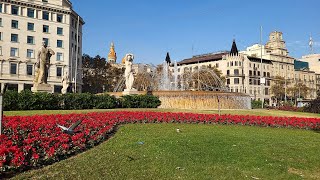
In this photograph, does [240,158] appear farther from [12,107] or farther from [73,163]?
[12,107]

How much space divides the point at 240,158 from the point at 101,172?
12.4 feet

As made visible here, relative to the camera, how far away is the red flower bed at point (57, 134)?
23.3 ft

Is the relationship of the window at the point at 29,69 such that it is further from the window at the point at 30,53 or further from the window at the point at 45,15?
the window at the point at 45,15

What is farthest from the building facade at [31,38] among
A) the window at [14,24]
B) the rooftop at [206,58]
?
the rooftop at [206,58]

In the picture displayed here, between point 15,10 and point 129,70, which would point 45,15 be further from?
point 129,70

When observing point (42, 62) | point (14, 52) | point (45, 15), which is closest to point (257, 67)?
point (45, 15)

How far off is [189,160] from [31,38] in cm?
6223

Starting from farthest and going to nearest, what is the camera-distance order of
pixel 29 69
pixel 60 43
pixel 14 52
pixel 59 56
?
1. pixel 60 43
2. pixel 59 56
3. pixel 29 69
4. pixel 14 52

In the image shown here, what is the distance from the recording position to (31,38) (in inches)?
2499

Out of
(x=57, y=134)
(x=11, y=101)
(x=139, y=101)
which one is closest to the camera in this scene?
(x=57, y=134)

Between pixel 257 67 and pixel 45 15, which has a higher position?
pixel 45 15

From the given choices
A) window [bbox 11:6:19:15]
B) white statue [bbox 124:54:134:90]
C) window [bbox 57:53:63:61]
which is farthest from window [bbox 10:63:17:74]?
white statue [bbox 124:54:134:90]

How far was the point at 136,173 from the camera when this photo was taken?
707 centimetres

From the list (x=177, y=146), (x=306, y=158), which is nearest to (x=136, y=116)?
(x=177, y=146)
